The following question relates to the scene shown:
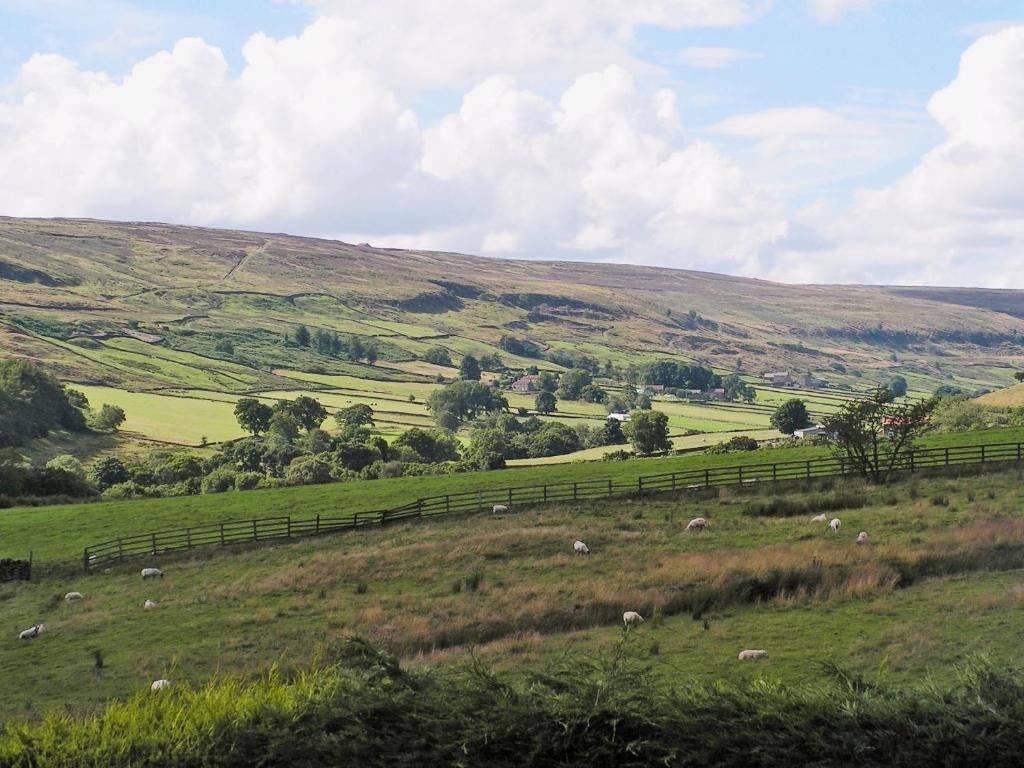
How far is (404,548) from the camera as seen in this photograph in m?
41.2

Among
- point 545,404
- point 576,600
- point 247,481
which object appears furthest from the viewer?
point 545,404

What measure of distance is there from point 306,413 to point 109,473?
41.8 m

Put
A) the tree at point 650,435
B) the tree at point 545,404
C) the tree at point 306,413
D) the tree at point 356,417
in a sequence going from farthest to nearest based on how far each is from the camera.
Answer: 1. the tree at point 545,404
2. the tree at point 306,413
3. the tree at point 356,417
4. the tree at point 650,435

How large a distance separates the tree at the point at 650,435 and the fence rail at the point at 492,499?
186ft

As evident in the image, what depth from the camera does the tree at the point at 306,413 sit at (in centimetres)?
14186

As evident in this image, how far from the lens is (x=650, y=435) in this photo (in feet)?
390

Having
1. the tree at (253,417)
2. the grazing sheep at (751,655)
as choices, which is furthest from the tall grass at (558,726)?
the tree at (253,417)

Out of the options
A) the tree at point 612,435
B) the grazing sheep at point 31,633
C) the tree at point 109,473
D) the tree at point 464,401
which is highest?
the tree at point 464,401

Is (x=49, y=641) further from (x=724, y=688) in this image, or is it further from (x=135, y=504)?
(x=135, y=504)

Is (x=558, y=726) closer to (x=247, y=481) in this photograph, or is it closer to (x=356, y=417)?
(x=247, y=481)

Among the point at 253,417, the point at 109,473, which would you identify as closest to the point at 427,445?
the point at 253,417

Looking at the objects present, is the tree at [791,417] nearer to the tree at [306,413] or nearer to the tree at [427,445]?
the tree at [427,445]

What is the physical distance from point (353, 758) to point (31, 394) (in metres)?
125

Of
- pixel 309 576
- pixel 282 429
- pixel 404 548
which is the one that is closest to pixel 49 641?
pixel 309 576
